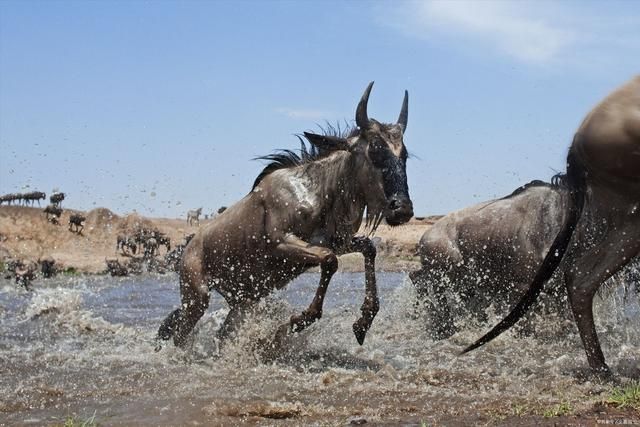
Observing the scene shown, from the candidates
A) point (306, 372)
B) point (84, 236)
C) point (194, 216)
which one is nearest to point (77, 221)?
point (84, 236)

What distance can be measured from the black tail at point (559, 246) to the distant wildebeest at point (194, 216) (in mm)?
46252

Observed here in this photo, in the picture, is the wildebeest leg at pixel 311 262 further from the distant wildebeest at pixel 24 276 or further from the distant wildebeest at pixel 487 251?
the distant wildebeest at pixel 24 276

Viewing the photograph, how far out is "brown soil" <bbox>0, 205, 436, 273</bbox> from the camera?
30.8 metres

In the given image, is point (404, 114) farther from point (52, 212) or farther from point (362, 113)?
point (52, 212)

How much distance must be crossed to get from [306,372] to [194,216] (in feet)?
156

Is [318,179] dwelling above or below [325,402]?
above

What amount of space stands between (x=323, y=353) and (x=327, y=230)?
1187mm

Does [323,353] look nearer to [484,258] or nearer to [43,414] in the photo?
[484,258]

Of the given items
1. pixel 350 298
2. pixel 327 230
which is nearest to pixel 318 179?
pixel 327 230

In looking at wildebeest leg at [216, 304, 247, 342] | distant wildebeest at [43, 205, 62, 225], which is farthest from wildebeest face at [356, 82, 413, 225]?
distant wildebeest at [43, 205, 62, 225]

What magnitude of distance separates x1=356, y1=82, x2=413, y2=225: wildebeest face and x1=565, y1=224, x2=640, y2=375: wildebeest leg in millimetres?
1521

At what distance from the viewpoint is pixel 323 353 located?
807cm

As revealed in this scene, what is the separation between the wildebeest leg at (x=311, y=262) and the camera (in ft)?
23.9

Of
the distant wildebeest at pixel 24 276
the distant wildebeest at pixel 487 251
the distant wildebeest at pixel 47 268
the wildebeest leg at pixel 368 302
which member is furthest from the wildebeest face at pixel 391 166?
the distant wildebeest at pixel 47 268
